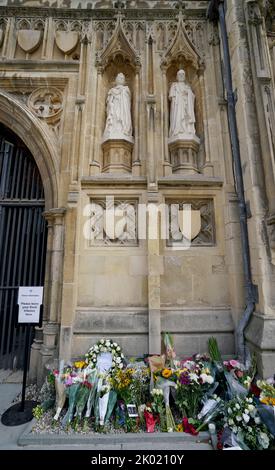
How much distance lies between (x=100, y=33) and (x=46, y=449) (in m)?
7.01

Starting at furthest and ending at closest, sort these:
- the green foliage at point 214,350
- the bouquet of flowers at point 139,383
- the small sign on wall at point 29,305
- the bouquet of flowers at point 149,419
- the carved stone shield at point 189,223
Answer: the carved stone shield at point 189,223
the green foliage at point 214,350
the small sign on wall at point 29,305
the bouquet of flowers at point 139,383
the bouquet of flowers at point 149,419

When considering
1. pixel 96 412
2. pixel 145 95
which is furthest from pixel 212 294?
pixel 145 95

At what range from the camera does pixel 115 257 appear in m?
4.08

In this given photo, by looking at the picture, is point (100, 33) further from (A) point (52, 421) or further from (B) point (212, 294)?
(A) point (52, 421)

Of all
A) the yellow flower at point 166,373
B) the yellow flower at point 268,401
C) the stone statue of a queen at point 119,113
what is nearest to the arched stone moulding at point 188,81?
the stone statue of a queen at point 119,113

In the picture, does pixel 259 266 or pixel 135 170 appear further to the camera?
pixel 135 170

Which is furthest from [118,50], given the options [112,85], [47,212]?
[47,212]

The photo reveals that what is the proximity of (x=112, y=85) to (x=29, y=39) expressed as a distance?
6.45ft

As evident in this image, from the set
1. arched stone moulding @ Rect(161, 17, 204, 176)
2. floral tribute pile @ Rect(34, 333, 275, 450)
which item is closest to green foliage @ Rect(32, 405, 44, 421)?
floral tribute pile @ Rect(34, 333, 275, 450)

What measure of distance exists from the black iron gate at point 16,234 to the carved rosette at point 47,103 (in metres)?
0.91

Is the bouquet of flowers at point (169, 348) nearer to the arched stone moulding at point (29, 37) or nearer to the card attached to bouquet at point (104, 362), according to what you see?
the card attached to bouquet at point (104, 362)

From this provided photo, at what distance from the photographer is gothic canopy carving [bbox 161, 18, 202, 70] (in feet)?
16.0

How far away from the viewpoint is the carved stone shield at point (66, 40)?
4992mm
